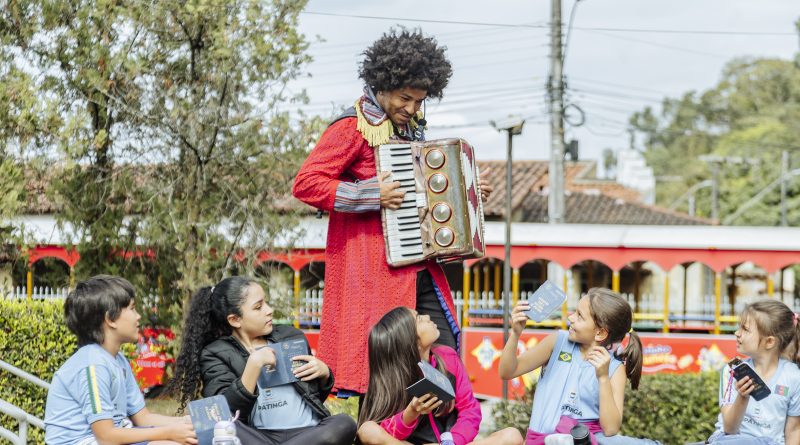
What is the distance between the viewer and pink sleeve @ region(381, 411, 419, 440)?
4328 millimetres

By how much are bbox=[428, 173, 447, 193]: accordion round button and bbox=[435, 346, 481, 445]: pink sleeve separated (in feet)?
2.37

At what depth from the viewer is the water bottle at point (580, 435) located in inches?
164

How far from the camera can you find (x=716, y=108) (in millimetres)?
63750

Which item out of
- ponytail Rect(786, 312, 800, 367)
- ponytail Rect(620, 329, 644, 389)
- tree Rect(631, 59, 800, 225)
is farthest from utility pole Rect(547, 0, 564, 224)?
tree Rect(631, 59, 800, 225)

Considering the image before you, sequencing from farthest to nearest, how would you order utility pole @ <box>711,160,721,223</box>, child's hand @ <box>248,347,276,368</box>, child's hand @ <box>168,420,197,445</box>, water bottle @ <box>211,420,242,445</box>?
A: utility pole @ <box>711,160,721,223</box>, child's hand @ <box>248,347,276,368</box>, child's hand @ <box>168,420,197,445</box>, water bottle @ <box>211,420,242,445</box>

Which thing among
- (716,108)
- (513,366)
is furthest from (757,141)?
(513,366)

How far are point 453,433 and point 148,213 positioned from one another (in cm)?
708

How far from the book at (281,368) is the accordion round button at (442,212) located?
803 millimetres

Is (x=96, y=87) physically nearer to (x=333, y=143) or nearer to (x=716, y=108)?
(x=333, y=143)

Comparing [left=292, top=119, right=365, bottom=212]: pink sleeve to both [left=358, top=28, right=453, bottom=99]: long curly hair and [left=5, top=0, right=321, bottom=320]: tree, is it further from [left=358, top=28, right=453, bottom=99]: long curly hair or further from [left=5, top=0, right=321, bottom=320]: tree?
[left=5, top=0, right=321, bottom=320]: tree

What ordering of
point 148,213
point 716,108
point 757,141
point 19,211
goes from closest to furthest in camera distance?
point 19,211
point 148,213
point 757,141
point 716,108

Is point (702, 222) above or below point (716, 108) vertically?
below

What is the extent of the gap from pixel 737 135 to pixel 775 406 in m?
52.5

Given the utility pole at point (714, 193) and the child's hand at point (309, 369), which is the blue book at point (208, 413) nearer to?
the child's hand at point (309, 369)
